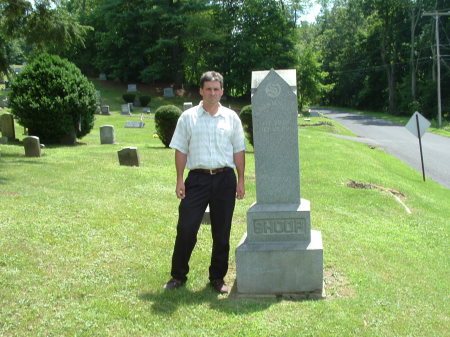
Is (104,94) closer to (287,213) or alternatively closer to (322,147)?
(322,147)

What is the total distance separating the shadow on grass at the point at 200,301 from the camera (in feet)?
17.1

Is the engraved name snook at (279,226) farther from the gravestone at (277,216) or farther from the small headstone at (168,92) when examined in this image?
the small headstone at (168,92)

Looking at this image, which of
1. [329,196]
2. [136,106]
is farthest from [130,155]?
[136,106]

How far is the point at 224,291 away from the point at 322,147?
1715 cm

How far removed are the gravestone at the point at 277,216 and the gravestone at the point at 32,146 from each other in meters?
11.9

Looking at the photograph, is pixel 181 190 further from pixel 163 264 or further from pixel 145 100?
pixel 145 100

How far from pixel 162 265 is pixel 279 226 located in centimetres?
159

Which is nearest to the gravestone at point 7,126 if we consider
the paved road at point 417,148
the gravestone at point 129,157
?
the gravestone at point 129,157

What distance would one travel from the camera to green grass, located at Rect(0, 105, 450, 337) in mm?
4902

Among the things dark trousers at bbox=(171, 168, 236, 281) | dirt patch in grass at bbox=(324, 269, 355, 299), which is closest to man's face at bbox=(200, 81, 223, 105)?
dark trousers at bbox=(171, 168, 236, 281)

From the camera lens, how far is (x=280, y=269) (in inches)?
222

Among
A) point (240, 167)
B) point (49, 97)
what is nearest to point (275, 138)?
point (240, 167)

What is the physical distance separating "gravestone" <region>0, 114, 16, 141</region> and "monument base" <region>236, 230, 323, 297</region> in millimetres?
17075

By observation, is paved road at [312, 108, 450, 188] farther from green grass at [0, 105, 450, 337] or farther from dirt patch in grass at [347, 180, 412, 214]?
green grass at [0, 105, 450, 337]
